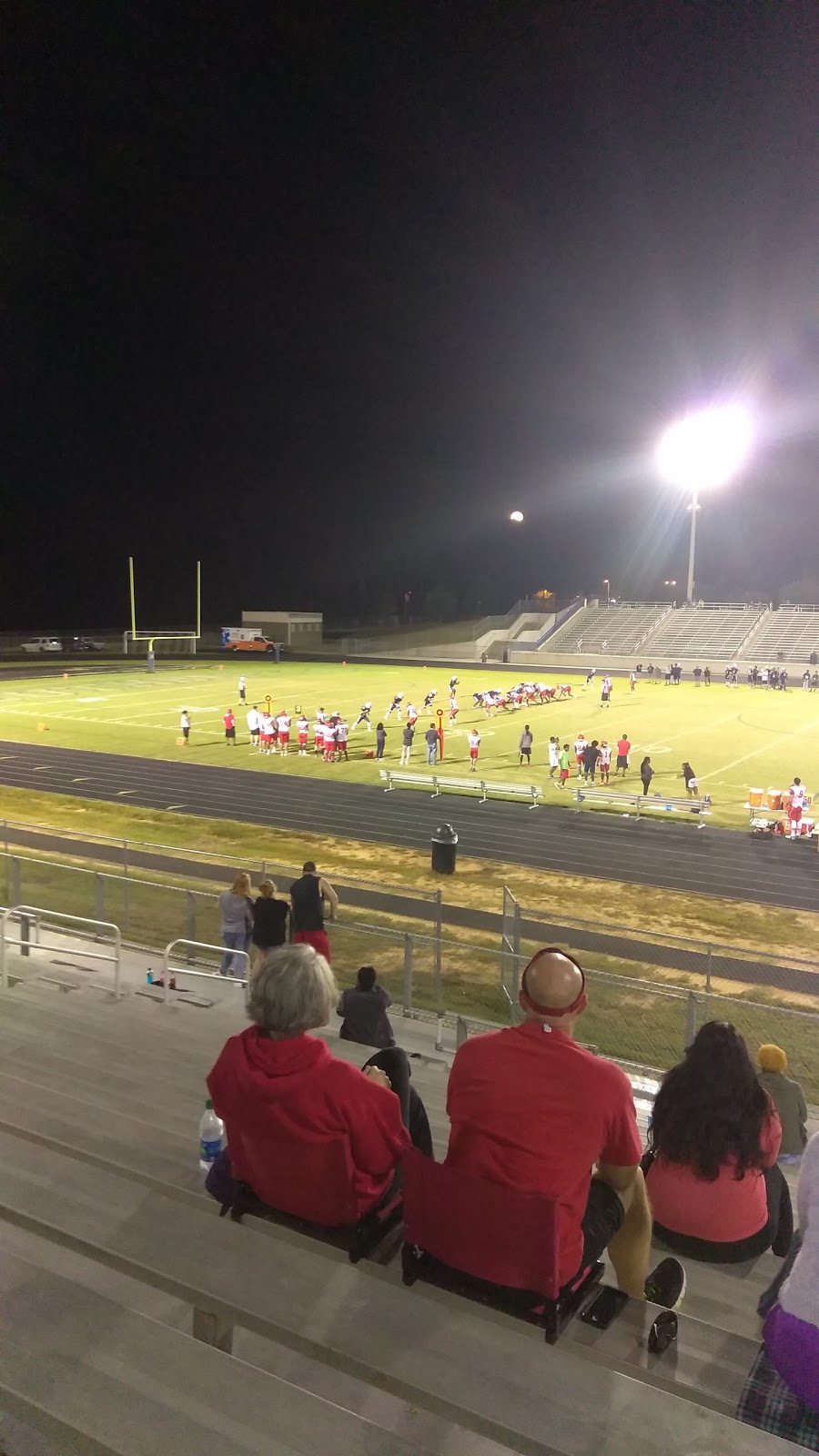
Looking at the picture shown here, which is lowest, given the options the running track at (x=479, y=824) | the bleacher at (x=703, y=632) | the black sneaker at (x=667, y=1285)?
the running track at (x=479, y=824)

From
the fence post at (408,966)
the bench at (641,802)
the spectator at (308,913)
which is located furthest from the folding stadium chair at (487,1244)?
the bench at (641,802)

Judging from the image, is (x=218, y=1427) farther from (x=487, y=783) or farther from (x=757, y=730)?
(x=757, y=730)

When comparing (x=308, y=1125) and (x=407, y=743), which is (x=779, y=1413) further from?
(x=407, y=743)

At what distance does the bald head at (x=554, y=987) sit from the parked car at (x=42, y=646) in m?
68.4

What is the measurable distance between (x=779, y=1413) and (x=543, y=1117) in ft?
2.81

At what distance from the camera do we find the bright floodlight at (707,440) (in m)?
65.0

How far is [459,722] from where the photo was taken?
107 ft

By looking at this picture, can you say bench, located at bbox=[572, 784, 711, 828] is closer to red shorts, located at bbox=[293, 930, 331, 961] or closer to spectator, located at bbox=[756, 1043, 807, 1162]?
red shorts, located at bbox=[293, 930, 331, 961]

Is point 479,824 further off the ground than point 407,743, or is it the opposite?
point 407,743

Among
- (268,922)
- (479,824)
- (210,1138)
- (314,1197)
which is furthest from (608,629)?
(314,1197)

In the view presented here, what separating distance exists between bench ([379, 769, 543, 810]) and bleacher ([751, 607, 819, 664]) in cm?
4328

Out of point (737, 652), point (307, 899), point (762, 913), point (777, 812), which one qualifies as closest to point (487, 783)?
point (777, 812)

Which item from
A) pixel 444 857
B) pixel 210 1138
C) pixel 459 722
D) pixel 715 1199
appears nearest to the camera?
pixel 715 1199

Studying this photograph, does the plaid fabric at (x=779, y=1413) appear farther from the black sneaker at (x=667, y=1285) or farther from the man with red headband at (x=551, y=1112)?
the black sneaker at (x=667, y=1285)
